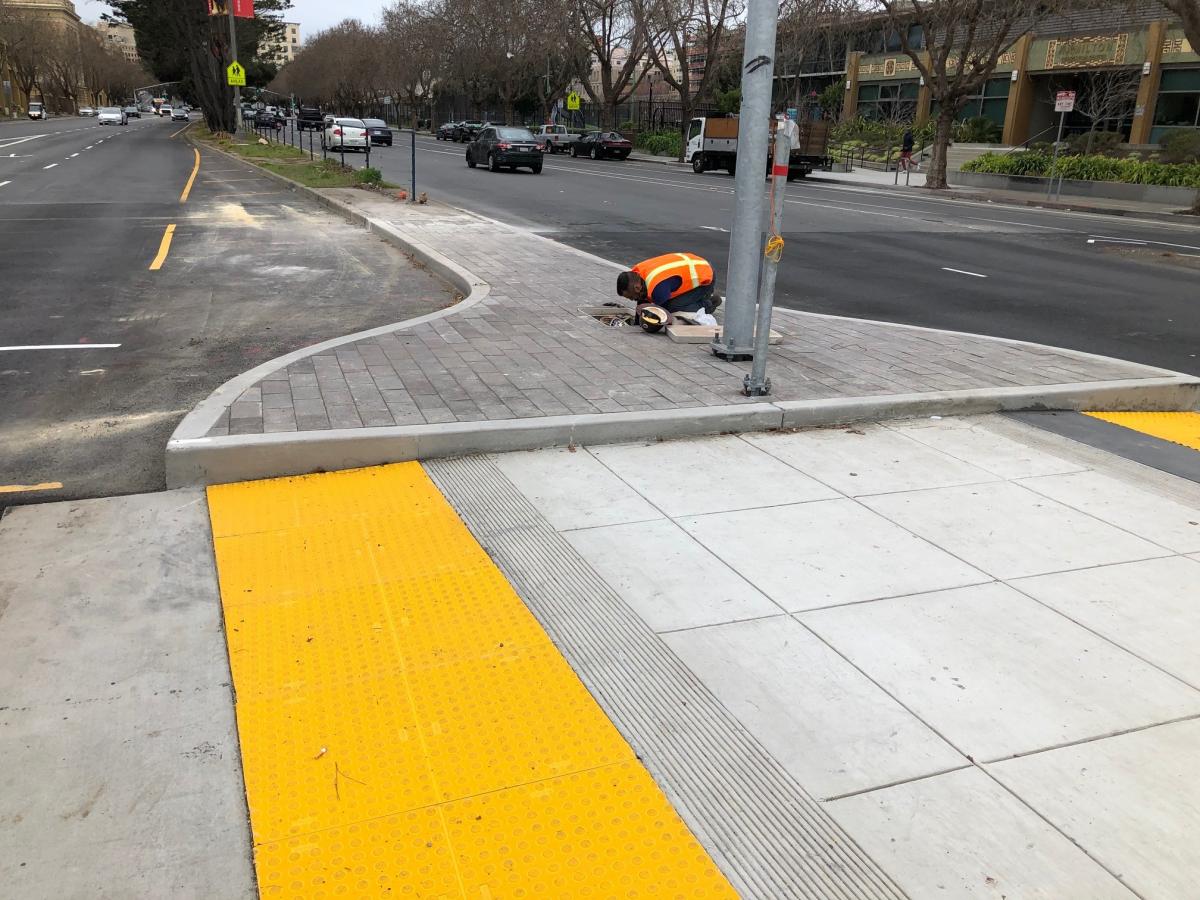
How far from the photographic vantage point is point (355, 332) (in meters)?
9.51

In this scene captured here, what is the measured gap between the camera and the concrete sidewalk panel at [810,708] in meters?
3.28

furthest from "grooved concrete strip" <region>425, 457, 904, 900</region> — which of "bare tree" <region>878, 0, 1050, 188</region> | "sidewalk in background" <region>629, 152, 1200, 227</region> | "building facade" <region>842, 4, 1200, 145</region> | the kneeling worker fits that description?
"building facade" <region>842, 4, 1200, 145</region>

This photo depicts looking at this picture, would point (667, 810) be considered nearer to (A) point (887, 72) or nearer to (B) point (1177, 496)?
(B) point (1177, 496)

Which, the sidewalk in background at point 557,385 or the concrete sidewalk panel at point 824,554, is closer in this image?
the concrete sidewalk panel at point 824,554

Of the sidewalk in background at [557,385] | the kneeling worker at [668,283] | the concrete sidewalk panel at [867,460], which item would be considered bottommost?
the concrete sidewalk panel at [867,460]

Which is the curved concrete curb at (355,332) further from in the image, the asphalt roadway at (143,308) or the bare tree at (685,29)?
the bare tree at (685,29)

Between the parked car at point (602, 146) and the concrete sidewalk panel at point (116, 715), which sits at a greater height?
the parked car at point (602, 146)

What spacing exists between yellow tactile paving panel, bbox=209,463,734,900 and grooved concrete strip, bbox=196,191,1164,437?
1.55 m

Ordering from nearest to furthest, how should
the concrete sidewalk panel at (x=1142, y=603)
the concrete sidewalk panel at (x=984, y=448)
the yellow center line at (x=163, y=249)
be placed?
the concrete sidewalk panel at (x=1142, y=603) < the concrete sidewalk panel at (x=984, y=448) < the yellow center line at (x=163, y=249)

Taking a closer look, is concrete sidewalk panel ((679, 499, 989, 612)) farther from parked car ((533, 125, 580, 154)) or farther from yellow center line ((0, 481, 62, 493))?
parked car ((533, 125, 580, 154))

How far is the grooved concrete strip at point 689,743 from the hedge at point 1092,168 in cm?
3395

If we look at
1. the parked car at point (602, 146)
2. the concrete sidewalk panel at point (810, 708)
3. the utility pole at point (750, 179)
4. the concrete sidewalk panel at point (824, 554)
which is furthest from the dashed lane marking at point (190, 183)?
the parked car at point (602, 146)

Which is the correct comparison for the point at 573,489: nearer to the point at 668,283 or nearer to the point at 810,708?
the point at 810,708

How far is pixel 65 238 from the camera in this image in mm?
15508
